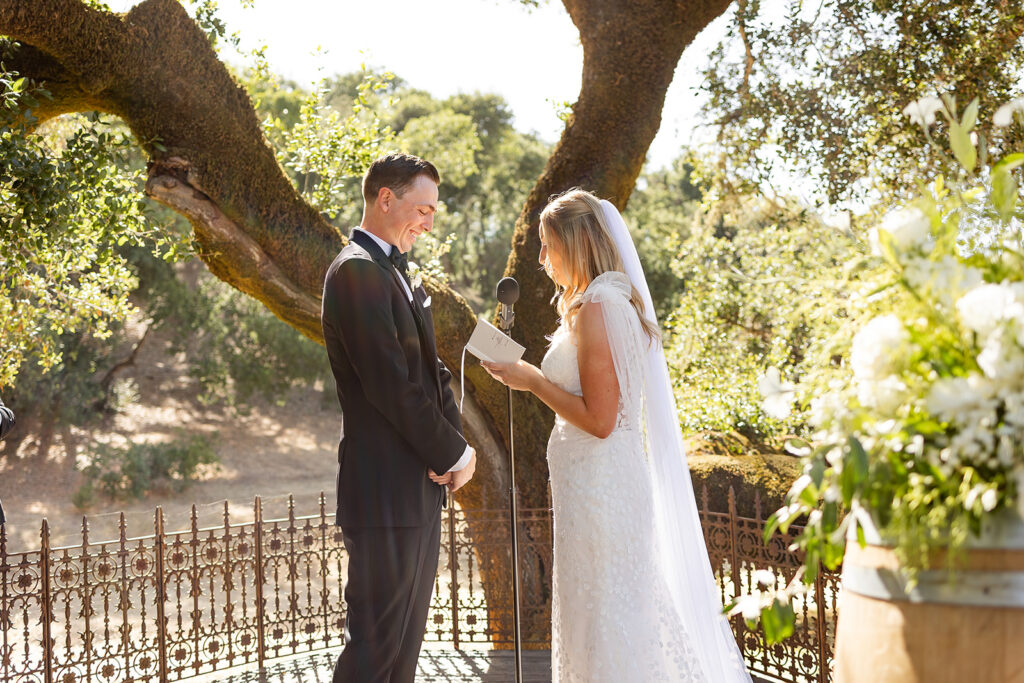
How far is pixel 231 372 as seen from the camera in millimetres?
23672

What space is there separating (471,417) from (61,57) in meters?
3.85

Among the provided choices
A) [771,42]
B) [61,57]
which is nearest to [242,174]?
[61,57]

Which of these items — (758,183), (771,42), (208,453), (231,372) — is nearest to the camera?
(771,42)

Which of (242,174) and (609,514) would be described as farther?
(242,174)

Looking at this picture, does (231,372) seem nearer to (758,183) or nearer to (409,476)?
(758,183)

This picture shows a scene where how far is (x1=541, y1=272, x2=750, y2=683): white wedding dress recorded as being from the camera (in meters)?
3.39

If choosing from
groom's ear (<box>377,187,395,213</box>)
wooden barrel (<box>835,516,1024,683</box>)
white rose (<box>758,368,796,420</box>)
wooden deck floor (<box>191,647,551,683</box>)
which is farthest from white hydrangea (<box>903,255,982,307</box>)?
wooden deck floor (<box>191,647,551,683</box>)

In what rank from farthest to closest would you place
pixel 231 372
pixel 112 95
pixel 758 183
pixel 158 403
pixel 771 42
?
pixel 158 403
pixel 231 372
pixel 758 183
pixel 771 42
pixel 112 95

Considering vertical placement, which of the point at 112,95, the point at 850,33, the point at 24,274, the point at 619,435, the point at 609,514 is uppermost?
the point at 850,33

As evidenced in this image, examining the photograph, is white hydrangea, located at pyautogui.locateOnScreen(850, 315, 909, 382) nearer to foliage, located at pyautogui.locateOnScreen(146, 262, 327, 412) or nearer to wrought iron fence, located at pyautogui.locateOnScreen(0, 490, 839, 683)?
wrought iron fence, located at pyautogui.locateOnScreen(0, 490, 839, 683)

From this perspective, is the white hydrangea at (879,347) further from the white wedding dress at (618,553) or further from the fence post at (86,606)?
the fence post at (86,606)

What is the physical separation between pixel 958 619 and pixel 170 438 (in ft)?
78.7

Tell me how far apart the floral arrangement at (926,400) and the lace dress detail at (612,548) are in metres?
1.67

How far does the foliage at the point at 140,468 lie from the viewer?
19.1 meters
